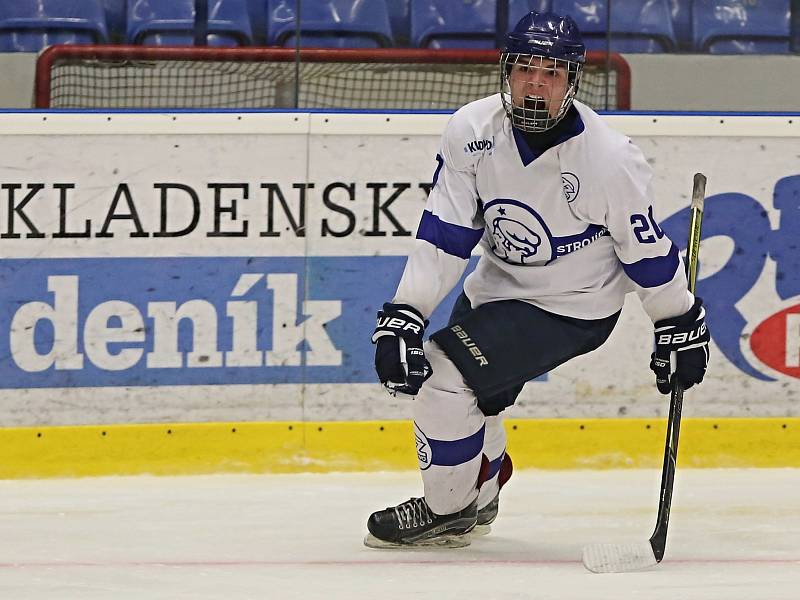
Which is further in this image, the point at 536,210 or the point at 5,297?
the point at 5,297

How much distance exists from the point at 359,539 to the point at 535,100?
1.13m

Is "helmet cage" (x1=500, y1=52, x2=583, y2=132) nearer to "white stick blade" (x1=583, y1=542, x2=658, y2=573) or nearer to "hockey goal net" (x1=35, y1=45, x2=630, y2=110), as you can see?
"white stick blade" (x1=583, y1=542, x2=658, y2=573)

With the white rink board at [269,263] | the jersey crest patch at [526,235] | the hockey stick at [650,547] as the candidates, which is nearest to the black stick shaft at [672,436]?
the hockey stick at [650,547]

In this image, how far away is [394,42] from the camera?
14.2ft

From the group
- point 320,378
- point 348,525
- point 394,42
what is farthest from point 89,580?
point 394,42

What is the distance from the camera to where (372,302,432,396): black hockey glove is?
2861 millimetres

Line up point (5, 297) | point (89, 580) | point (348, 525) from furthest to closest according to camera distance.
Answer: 1. point (5, 297)
2. point (348, 525)
3. point (89, 580)

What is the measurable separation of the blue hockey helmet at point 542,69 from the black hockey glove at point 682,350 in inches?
19.9

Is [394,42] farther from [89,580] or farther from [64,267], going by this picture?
[89,580]

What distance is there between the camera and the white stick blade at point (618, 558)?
9.49ft

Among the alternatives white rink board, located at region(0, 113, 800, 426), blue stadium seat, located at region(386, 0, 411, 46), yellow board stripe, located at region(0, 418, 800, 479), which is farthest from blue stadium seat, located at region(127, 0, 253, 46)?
yellow board stripe, located at region(0, 418, 800, 479)

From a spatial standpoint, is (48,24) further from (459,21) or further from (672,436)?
(672,436)

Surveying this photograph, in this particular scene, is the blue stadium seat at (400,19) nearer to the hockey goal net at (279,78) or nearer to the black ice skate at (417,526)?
the hockey goal net at (279,78)

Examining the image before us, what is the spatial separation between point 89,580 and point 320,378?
1442 mm
